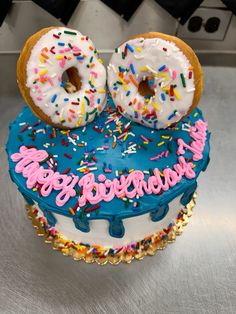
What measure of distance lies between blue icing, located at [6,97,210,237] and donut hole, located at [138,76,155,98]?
14 centimetres

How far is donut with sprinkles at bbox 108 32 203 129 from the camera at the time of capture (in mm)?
1149

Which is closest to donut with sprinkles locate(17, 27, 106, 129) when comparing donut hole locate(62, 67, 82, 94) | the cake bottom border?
donut hole locate(62, 67, 82, 94)

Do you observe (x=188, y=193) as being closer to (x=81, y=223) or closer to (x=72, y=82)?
(x=81, y=223)

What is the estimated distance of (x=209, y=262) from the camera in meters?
1.47

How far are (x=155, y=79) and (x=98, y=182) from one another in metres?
0.42

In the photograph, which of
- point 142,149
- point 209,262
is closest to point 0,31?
point 142,149

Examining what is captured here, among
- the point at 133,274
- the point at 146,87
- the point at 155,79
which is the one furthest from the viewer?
the point at 133,274

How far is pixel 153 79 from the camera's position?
125 cm

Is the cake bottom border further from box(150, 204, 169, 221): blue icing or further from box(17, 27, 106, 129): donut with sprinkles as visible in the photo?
box(17, 27, 106, 129): donut with sprinkles

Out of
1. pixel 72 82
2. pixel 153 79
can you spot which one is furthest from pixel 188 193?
pixel 72 82

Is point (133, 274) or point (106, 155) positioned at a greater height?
point (106, 155)

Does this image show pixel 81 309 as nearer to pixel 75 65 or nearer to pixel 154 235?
pixel 154 235

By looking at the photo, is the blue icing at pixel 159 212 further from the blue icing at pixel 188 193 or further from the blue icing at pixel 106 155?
the blue icing at pixel 188 193

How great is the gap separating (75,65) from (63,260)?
0.81 meters
